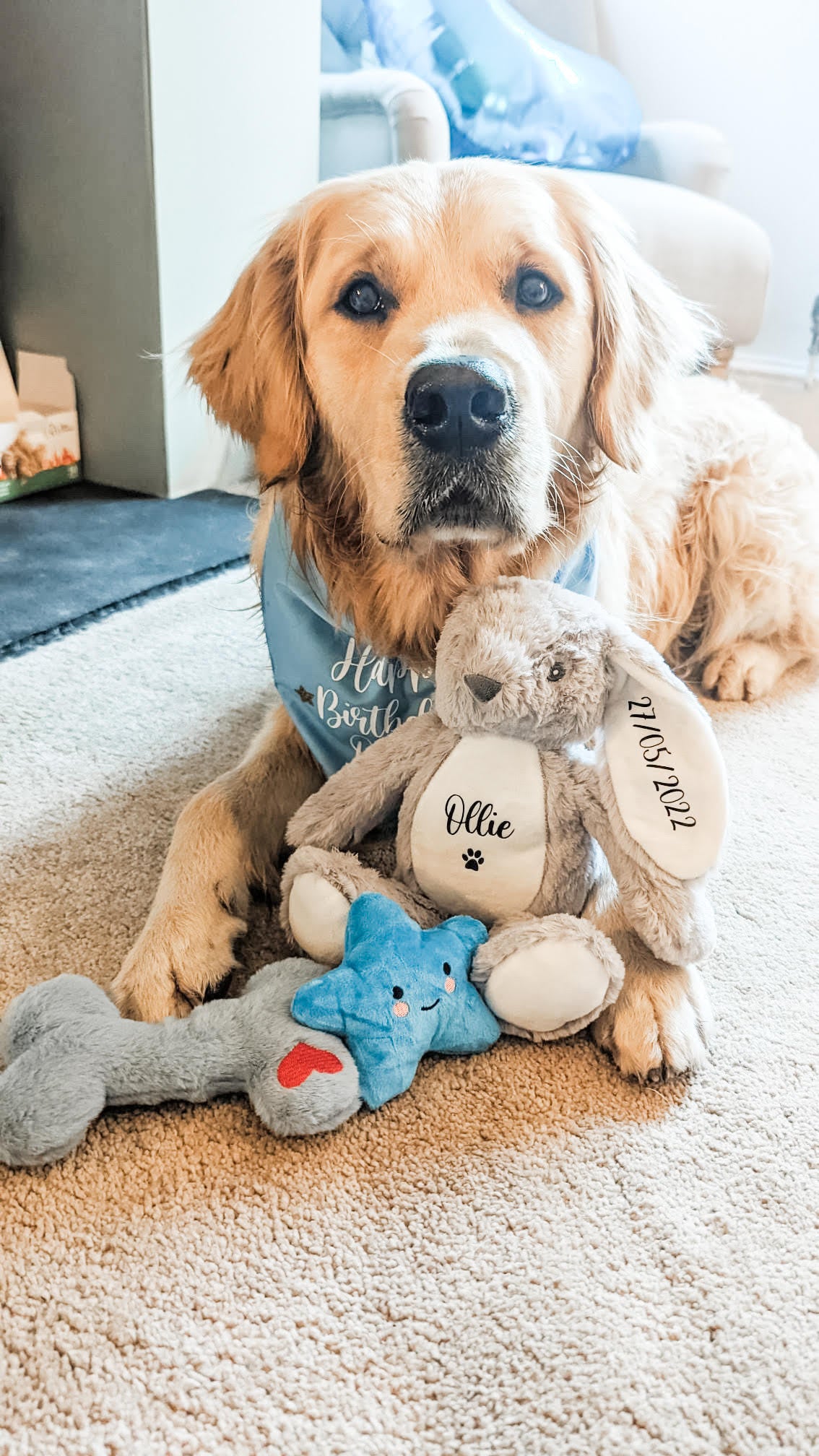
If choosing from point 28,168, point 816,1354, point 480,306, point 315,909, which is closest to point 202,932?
point 315,909

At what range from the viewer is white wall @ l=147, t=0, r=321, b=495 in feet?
9.59

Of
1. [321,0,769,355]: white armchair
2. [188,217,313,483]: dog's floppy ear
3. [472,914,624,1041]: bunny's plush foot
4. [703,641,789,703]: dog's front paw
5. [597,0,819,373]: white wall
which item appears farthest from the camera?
[597,0,819,373]: white wall

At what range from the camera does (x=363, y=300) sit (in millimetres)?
1397

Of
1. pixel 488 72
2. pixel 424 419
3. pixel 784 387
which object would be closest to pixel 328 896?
pixel 424 419

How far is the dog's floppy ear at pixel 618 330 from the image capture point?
1514mm

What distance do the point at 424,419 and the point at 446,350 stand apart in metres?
0.09

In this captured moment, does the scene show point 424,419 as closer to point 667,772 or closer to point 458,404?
point 458,404

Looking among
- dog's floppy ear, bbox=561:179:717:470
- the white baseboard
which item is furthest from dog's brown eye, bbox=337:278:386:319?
the white baseboard

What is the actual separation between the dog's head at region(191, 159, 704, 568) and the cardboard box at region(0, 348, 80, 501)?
1.74m

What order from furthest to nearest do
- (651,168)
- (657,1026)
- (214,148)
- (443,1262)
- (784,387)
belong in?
(784,387)
(651,168)
(214,148)
(657,1026)
(443,1262)

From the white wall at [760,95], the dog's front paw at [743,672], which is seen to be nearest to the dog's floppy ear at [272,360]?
the dog's front paw at [743,672]

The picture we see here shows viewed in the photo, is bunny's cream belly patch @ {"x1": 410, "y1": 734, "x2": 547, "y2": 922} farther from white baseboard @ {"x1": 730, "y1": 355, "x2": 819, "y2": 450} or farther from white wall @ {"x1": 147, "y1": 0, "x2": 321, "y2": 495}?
white baseboard @ {"x1": 730, "y1": 355, "x2": 819, "y2": 450}

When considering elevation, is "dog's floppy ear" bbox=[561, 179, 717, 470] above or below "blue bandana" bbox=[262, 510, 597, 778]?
above

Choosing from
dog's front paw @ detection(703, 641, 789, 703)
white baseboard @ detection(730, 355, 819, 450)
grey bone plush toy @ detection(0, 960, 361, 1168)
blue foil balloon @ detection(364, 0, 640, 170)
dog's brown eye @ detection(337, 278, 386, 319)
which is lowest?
white baseboard @ detection(730, 355, 819, 450)
